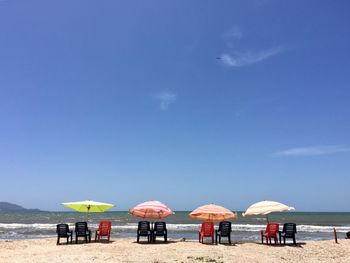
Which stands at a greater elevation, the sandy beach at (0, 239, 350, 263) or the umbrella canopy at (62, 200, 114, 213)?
the umbrella canopy at (62, 200, 114, 213)

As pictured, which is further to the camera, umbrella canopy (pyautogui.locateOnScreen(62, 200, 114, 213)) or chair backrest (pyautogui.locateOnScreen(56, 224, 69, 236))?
umbrella canopy (pyautogui.locateOnScreen(62, 200, 114, 213))

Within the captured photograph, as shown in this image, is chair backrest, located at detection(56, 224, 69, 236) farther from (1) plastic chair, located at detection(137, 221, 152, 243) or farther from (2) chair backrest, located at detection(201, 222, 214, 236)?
(2) chair backrest, located at detection(201, 222, 214, 236)

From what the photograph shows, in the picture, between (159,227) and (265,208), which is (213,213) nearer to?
(265,208)

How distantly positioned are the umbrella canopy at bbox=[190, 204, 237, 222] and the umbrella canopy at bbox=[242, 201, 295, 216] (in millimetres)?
697

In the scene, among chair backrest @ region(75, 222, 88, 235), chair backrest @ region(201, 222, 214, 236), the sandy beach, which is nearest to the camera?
the sandy beach

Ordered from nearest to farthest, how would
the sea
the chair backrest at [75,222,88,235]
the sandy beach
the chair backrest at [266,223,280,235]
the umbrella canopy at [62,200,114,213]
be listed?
the sandy beach < the chair backrest at [266,223,280,235] < the chair backrest at [75,222,88,235] < the umbrella canopy at [62,200,114,213] < the sea

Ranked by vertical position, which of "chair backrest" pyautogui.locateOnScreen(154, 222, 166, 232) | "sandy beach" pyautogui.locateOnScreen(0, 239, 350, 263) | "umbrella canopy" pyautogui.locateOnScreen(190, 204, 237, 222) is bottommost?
"sandy beach" pyautogui.locateOnScreen(0, 239, 350, 263)

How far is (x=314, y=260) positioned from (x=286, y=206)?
11.2 ft

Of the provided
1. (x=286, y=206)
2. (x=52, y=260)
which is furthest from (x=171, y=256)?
(x=286, y=206)

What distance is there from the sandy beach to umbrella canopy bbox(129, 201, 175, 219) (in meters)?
1.28

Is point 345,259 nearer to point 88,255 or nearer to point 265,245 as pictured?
point 265,245

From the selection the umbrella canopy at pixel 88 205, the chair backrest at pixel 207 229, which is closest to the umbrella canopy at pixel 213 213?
the chair backrest at pixel 207 229

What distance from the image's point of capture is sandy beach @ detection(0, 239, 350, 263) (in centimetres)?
1151

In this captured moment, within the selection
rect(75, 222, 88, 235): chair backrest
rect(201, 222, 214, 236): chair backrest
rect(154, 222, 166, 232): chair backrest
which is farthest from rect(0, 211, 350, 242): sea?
rect(201, 222, 214, 236): chair backrest
